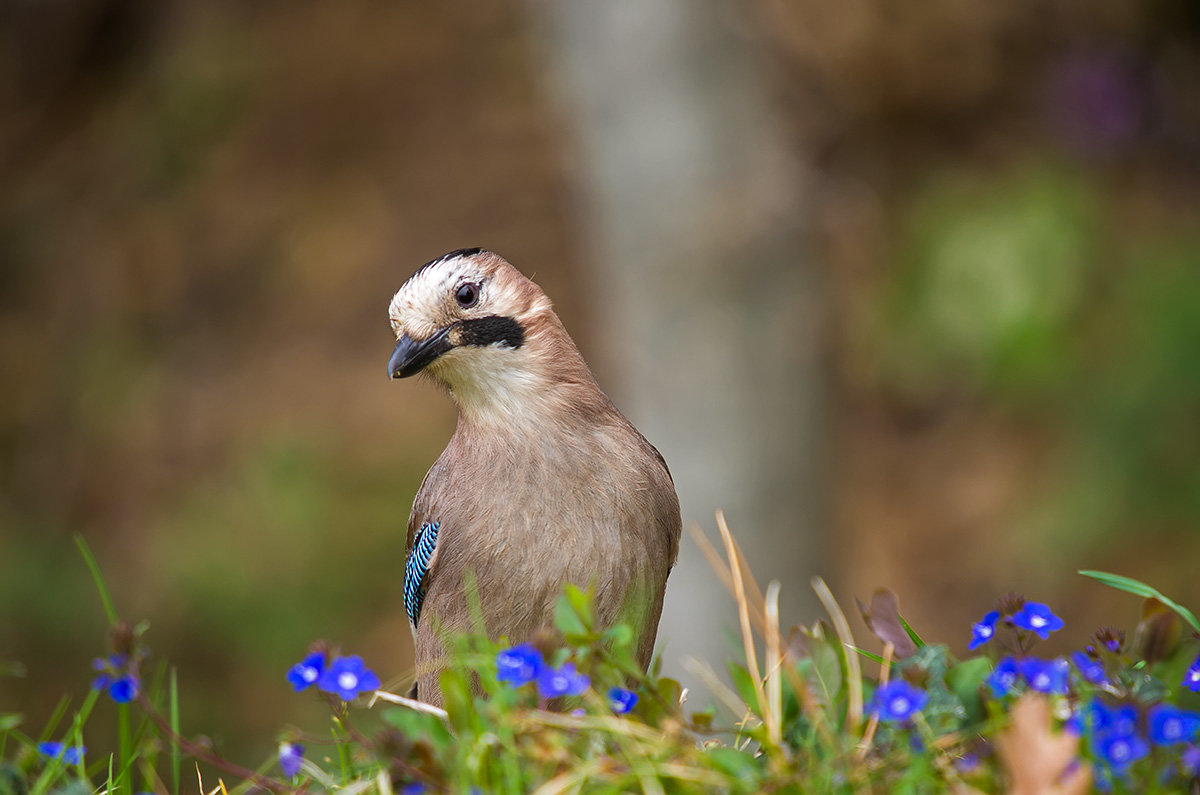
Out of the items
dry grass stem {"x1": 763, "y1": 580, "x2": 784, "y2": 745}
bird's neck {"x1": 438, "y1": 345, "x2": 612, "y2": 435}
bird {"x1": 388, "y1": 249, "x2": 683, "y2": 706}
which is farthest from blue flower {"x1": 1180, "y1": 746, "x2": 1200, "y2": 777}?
bird's neck {"x1": 438, "y1": 345, "x2": 612, "y2": 435}

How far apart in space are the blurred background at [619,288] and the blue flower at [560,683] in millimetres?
4071

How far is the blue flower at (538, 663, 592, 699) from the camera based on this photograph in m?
2.32

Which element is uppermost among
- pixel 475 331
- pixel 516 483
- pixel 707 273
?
pixel 707 273

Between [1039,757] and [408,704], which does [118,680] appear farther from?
[1039,757]

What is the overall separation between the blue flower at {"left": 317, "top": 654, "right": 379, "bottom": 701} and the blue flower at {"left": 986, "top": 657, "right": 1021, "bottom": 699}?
3.53ft

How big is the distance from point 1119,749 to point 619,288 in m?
4.73

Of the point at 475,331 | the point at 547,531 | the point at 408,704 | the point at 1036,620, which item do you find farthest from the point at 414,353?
the point at 1036,620

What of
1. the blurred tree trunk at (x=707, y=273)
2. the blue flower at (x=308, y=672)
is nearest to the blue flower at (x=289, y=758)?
the blue flower at (x=308, y=672)

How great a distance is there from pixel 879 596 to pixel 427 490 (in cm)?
111

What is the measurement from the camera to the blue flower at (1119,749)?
2107 millimetres

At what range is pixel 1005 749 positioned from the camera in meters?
2.13

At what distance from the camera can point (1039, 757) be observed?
2090 mm

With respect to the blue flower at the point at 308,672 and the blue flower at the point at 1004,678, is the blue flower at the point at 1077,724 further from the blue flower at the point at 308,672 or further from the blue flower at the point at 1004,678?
the blue flower at the point at 308,672

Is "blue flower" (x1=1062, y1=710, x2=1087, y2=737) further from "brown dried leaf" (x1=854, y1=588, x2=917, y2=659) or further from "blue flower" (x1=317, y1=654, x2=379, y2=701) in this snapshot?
"blue flower" (x1=317, y1=654, x2=379, y2=701)
